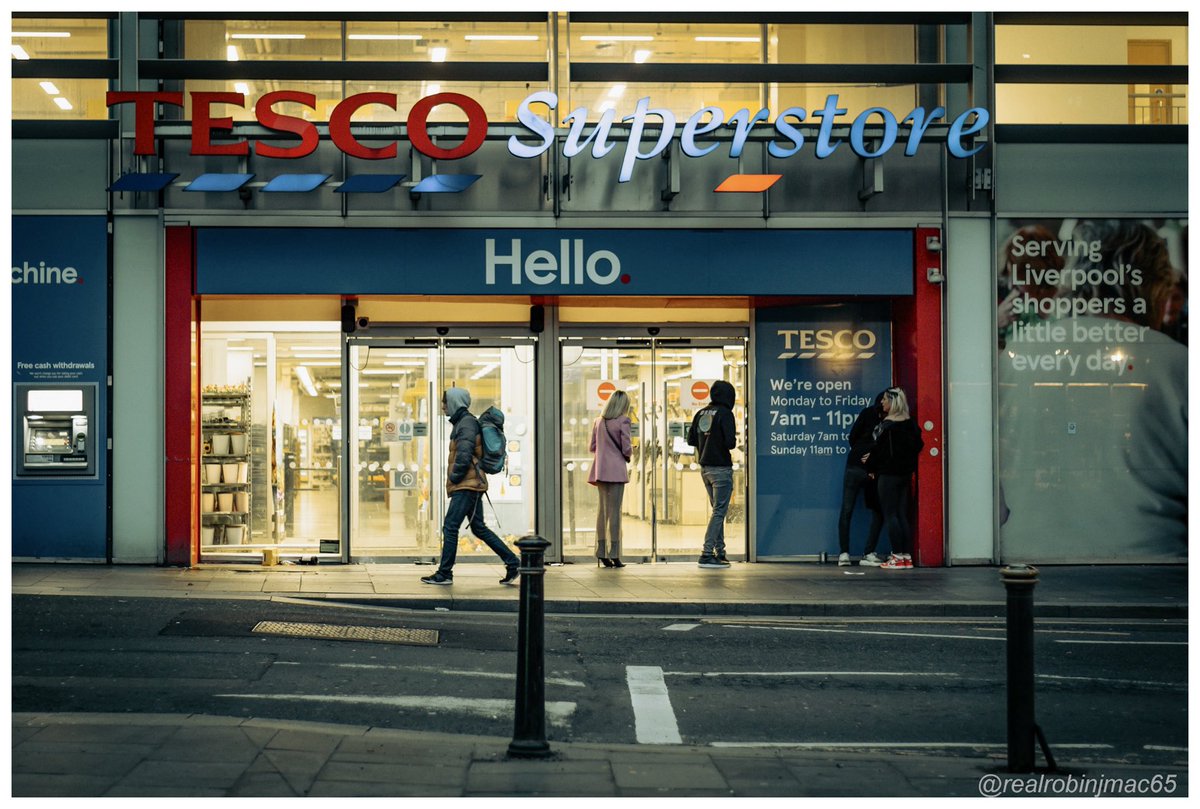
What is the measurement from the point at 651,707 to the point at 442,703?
1220 millimetres

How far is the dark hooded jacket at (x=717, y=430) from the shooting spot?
49.0 ft

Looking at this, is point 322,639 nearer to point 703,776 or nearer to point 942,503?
point 703,776

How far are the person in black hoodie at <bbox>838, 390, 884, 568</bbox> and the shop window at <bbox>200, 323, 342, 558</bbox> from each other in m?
5.88

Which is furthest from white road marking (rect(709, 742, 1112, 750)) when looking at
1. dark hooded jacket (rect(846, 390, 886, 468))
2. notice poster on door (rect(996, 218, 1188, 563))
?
notice poster on door (rect(996, 218, 1188, 563))

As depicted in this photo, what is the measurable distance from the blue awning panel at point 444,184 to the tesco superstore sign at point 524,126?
22 centimetres

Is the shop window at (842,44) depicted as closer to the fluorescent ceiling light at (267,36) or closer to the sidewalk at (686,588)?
the fluorescent ceiling light at (267,36)

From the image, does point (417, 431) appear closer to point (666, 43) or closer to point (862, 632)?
point (666, 43)

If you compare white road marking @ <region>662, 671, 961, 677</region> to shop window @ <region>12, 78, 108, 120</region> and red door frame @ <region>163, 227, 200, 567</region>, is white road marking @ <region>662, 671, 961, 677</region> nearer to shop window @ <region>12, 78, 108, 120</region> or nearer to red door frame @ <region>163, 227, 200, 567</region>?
red door frame @ <region>163, 227, 200, 567</region>

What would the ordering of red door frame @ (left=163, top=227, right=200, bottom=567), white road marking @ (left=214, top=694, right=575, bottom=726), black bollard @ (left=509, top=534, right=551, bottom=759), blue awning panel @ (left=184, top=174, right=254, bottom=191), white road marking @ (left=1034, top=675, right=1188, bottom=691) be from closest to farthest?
black bollard @ (left=509, top=534, right=551, bottom=759), white road marking @ (left=214, top=694, right=575, bottom=726), white road marking @ (left=1034, top=675, right=1188, bottom=691), blue awning panel @ (left=184, top=174, right=254, bottom=191), red door frame @ (left=163, top=227, right=200, bottom=567)

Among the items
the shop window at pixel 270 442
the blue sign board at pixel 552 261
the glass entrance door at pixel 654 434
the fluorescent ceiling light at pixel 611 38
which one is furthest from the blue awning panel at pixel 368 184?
the glass entrance door at pixel 654 434

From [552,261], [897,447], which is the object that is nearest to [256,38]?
[552,261]

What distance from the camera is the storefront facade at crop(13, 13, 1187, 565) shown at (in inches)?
573

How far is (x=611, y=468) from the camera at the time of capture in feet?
49.0

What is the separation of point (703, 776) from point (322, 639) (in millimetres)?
4643
